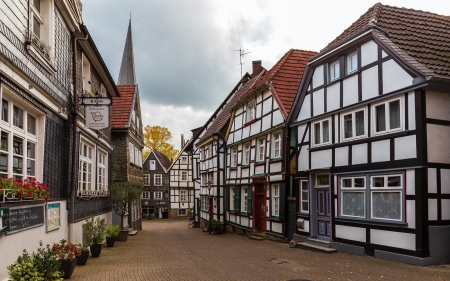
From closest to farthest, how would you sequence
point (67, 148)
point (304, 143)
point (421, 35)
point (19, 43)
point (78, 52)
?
point (19, 43), point (67, 148), point (421, 35), point (78, 52), point (304, 143)

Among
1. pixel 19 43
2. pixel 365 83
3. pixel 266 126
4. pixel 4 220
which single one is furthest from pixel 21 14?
pixel 266 126

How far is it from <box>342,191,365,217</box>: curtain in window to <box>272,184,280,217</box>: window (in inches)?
209

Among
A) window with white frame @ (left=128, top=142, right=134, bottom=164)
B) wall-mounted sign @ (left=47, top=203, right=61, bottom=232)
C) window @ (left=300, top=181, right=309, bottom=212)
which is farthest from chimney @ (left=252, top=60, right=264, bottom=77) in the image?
wall-mounted sign @ (left=47, top=203, right=61, bottom=232)

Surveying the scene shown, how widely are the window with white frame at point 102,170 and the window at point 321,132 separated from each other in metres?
8.83

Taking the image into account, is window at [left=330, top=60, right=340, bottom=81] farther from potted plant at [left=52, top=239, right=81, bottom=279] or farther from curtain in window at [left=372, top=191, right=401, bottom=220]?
potted plant at [left=52, top=239, right=81, bottom=279]

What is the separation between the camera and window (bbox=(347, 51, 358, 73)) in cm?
1438

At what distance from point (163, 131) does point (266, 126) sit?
43.5m

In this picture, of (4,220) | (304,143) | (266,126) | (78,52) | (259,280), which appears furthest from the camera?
(266,126)

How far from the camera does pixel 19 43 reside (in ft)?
29.8

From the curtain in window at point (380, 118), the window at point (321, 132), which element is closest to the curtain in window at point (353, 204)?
the curtain in window at point (380, 118)

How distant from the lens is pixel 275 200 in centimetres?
2003

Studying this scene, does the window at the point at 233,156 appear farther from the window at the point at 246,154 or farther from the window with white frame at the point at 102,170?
the window with white frame at the point at 102,170

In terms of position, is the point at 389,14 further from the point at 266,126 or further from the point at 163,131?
the point at 163,131

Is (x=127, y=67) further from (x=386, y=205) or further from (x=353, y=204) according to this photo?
(x=386, y=205)
